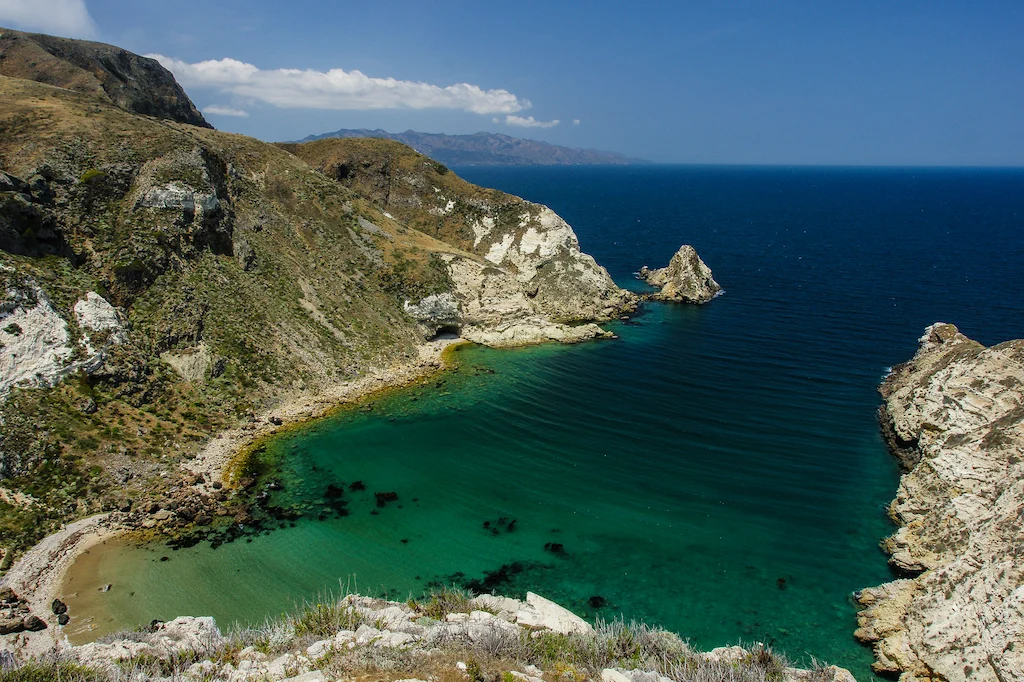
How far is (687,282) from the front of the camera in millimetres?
82812

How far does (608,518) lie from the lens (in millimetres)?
34875

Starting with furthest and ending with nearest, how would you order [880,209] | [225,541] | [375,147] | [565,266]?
[880,209], [375,147], [565,266], [225,541]

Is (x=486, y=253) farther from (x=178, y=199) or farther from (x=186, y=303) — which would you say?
(x=186, y=303)

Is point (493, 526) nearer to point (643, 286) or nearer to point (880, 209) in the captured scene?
point (643, 286)

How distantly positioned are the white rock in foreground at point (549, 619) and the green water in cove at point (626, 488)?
19.5 feet

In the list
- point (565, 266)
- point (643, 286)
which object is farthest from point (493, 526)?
point (643, 286)

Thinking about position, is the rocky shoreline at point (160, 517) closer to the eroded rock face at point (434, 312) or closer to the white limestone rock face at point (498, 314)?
the eroded rock face at point (434, 312)

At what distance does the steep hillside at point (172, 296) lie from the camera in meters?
35.9

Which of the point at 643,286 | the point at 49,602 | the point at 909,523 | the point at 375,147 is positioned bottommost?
the point at 49,602

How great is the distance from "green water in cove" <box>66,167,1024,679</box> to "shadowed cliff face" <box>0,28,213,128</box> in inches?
2797

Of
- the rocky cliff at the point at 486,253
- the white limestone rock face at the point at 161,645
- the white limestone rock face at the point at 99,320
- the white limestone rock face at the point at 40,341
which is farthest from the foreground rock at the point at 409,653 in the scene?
the rocky cliff at the point at 486,253

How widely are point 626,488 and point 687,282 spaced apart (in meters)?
51.7

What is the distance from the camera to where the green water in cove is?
28828 mm

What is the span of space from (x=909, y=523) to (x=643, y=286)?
203 ft
